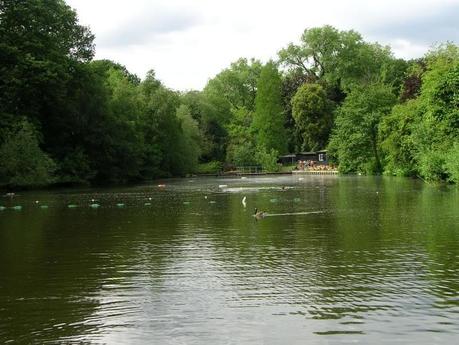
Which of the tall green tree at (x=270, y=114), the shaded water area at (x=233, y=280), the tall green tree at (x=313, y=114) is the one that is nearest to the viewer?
the shaded water area at (x=233, y=280)

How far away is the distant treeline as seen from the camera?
51.0 metres

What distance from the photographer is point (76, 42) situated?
6319 centimetres

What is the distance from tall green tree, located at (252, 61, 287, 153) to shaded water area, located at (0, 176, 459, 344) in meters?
84.9

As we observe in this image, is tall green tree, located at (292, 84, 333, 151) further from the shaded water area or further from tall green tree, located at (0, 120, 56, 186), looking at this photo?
the shaded water area

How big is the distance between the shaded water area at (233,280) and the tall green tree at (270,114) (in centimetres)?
8495

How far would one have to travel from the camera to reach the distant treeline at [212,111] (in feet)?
167

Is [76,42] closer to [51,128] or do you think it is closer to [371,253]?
[51,128]

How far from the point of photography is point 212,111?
356 ft

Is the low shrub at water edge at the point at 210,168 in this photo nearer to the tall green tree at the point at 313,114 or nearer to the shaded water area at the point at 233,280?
the tall green tree at the point at 313,114

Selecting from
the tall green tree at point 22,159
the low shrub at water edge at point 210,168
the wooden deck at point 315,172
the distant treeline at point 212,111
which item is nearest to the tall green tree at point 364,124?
the distant treeline at point 212,111

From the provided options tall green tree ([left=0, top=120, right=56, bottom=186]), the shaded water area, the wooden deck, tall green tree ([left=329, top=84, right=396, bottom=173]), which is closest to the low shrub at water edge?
the wooden deck

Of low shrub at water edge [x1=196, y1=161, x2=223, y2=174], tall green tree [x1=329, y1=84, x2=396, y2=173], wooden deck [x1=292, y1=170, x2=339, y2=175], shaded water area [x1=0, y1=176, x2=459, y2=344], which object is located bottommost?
shaded water area [x1=0, y1=176, x2=459, y2=344]

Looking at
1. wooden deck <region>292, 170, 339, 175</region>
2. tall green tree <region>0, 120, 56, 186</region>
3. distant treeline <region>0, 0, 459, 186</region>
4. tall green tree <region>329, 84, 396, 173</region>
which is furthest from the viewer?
wooden deck <region>292, 170, 339, 175</region>

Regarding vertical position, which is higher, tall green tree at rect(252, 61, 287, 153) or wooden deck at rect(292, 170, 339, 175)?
tall green tree at rect(252, 61, 287, 153)
